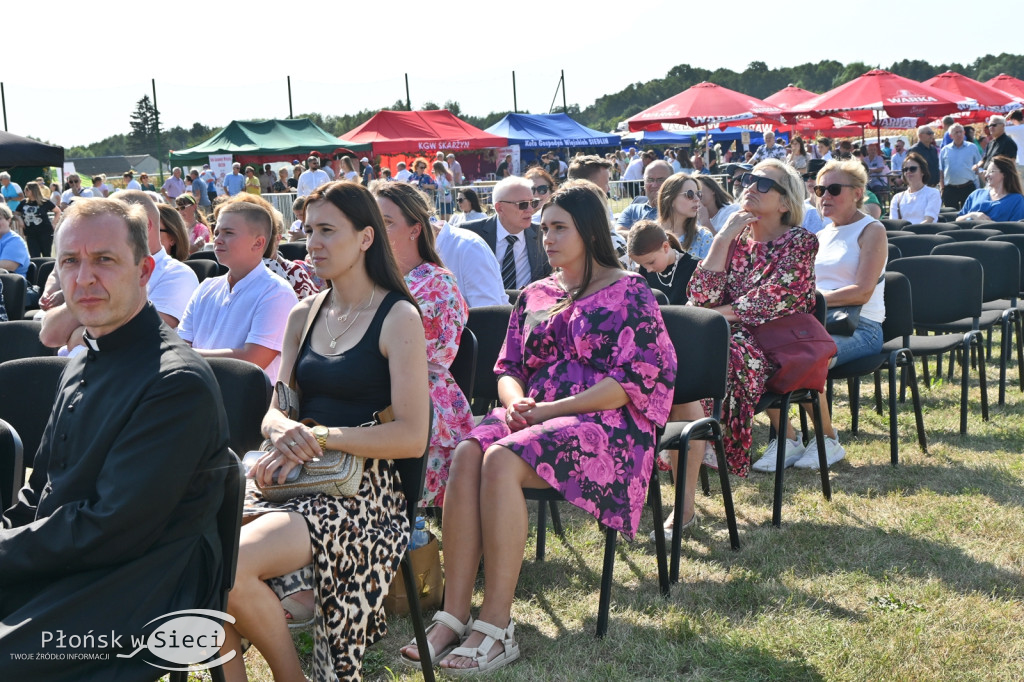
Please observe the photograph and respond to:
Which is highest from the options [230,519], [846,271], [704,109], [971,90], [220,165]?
[971,90]

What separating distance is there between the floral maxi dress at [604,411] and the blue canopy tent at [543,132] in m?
26.9

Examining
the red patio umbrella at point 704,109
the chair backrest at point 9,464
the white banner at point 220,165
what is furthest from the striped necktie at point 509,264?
the white banner at point 220,165

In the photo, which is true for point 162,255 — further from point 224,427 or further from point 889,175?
point 889,175

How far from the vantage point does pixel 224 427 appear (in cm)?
232

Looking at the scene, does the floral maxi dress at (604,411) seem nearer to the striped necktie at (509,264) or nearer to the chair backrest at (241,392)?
the chair backrest at (241,392)

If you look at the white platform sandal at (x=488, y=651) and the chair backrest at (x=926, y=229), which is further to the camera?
the chair backrest at (x=926, y=229)

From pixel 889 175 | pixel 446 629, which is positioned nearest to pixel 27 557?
pixel 446 629

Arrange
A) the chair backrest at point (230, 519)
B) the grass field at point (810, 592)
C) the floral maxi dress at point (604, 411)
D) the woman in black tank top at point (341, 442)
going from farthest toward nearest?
the floral maxi dress at point (604, 411) → the grass field at point (810, 592) → the woman in black tank top at point (341, 442) → the chair backrest at point (230, 519)

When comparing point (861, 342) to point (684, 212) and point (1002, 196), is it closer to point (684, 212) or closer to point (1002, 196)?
point (684, 212)

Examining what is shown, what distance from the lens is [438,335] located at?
3.91m

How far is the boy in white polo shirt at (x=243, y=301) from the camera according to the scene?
409 cm

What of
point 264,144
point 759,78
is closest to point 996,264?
point 264,144

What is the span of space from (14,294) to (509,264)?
3200 mm
